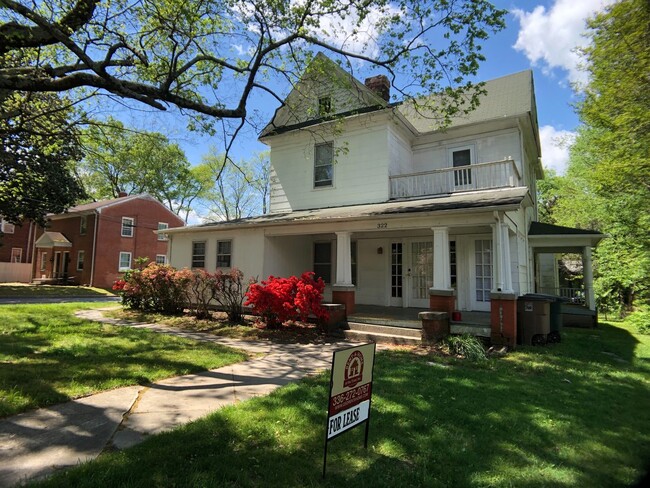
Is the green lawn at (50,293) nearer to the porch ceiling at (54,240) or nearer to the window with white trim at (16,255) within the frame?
the porch ceiling at (54,240)

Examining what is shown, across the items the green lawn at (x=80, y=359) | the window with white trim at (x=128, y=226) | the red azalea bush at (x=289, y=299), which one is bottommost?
the green lawn at (x=80, y=359)

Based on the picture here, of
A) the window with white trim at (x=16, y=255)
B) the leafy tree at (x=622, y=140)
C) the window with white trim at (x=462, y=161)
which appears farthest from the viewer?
the window with white trim at (x=16, y=255)

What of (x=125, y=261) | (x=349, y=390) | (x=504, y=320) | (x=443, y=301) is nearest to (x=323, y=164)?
(x=443, y=301)

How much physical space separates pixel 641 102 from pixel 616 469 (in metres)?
11.6

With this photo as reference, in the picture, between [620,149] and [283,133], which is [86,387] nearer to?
[283,133]

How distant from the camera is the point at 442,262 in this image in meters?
8.91

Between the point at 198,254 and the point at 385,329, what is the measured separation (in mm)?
8463

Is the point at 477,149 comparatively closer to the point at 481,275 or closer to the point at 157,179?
the point at 481,275

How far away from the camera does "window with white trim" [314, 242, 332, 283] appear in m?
14.0

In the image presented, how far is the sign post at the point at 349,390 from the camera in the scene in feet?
9.45

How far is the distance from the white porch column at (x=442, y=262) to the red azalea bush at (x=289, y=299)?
2971mm

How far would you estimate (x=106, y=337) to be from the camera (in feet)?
27.3

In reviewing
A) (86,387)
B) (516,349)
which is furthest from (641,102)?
(86,387)

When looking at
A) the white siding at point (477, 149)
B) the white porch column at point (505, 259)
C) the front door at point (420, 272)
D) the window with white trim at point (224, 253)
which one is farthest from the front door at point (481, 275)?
the window with white trim at point (224, 253)
